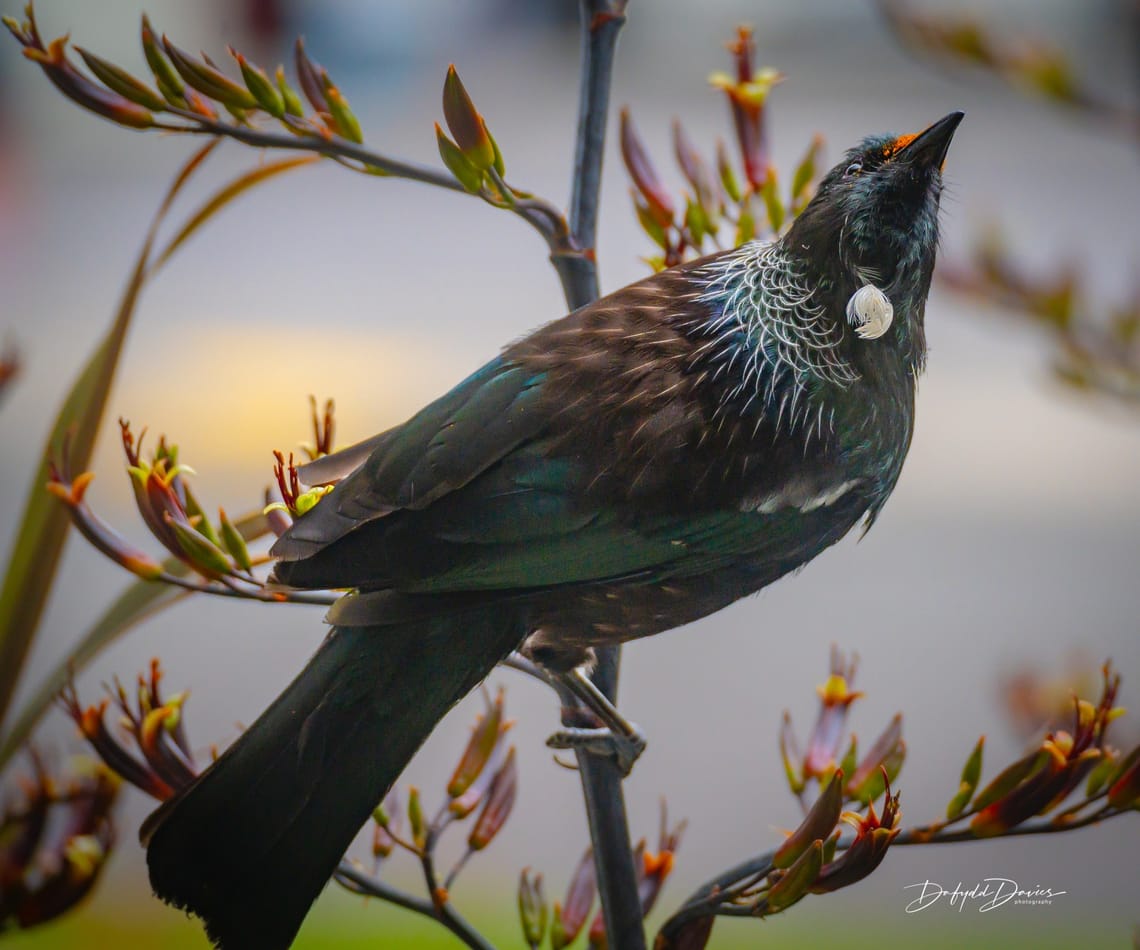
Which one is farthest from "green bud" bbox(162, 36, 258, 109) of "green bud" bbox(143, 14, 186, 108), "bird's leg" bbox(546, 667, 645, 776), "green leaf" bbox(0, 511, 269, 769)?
"bird's leg" bbox(546, 667, 645, 776)

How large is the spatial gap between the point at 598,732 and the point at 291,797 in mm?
162

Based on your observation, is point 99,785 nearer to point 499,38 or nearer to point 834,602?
point 834,602

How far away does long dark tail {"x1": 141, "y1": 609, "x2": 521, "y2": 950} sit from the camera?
0.54 meters

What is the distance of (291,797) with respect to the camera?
0.54 meters

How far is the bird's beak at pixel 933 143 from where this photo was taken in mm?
540

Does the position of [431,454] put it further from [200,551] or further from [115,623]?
[115,623]

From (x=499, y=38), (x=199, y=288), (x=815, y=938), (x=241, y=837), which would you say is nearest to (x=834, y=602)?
(x=815, y=938)

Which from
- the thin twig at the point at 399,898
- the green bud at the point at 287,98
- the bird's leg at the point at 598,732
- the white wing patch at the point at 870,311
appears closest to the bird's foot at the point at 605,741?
the bird's leg at the point at 598,732

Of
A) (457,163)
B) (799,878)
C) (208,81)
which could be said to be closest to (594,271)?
(457,163)

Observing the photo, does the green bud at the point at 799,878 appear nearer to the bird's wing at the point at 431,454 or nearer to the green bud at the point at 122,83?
the bird's wing at the point at 431,454

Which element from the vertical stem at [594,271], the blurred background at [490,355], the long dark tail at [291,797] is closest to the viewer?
the long dark tail at [291,797]

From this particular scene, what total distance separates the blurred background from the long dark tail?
24cm

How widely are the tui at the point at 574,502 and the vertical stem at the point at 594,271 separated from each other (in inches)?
1.6

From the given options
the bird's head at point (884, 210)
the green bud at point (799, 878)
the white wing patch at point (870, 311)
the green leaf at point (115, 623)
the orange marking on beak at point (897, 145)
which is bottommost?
the green bud at point (799, 878)
